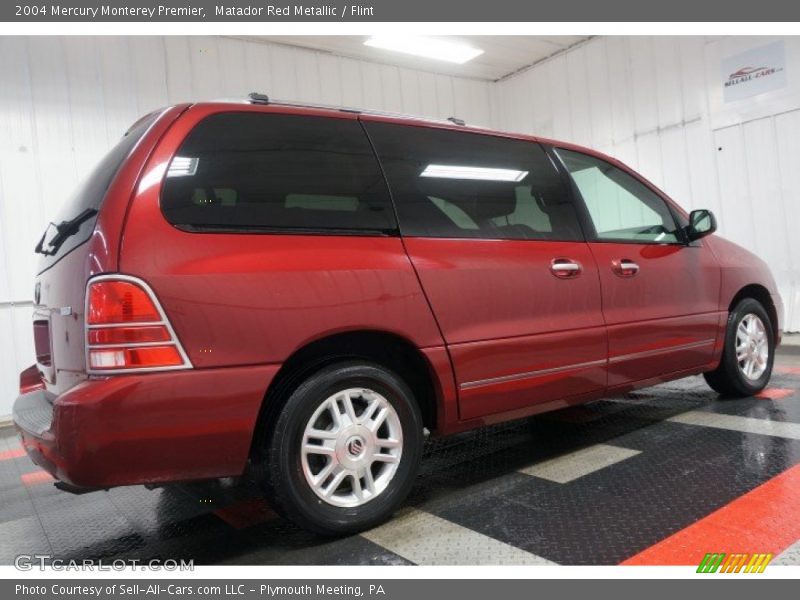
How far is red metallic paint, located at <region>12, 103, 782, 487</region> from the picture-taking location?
5.22 feet

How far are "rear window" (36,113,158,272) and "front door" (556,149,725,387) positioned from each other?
2056mm

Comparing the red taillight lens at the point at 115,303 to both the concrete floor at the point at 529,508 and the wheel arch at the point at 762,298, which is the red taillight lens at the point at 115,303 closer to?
the concrete floor at the point at 529,508

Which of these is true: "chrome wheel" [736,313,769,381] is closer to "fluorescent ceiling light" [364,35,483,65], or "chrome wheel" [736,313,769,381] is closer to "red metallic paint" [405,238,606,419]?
"red metallic paint" [405,238,606,419]

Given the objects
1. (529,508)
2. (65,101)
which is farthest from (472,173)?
(65,101)

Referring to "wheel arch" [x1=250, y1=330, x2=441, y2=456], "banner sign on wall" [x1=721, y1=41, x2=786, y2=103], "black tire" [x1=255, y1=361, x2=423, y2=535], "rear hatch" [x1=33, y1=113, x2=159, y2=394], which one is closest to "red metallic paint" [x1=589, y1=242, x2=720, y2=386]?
"wheel arch" [x1=250, y1=330, x2=441, y2=456]

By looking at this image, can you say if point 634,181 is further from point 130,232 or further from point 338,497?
point 130,232

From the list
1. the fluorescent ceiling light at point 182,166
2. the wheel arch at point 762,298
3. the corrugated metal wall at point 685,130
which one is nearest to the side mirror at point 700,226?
the wheel arch at point 762,298

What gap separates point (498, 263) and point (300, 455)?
111cm

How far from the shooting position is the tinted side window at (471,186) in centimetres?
218

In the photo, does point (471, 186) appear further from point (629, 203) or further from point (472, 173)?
point (629, 203)

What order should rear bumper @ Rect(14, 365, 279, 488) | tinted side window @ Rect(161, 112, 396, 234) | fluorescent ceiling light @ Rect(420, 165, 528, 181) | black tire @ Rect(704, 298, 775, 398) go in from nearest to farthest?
rear bumper @ Rect(14, 365, 279, 488) → tinted side window @ Rect(161, 112, 396, 234) → fluorescent ceiling light @ Rect(420, 165, 528, 181) → black tire @ Rect(704, 298, 775, 398)

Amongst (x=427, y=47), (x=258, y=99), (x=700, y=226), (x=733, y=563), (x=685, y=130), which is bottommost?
(x=733, y=563)

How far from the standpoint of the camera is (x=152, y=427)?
1595mm

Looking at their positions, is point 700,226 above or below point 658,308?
above
